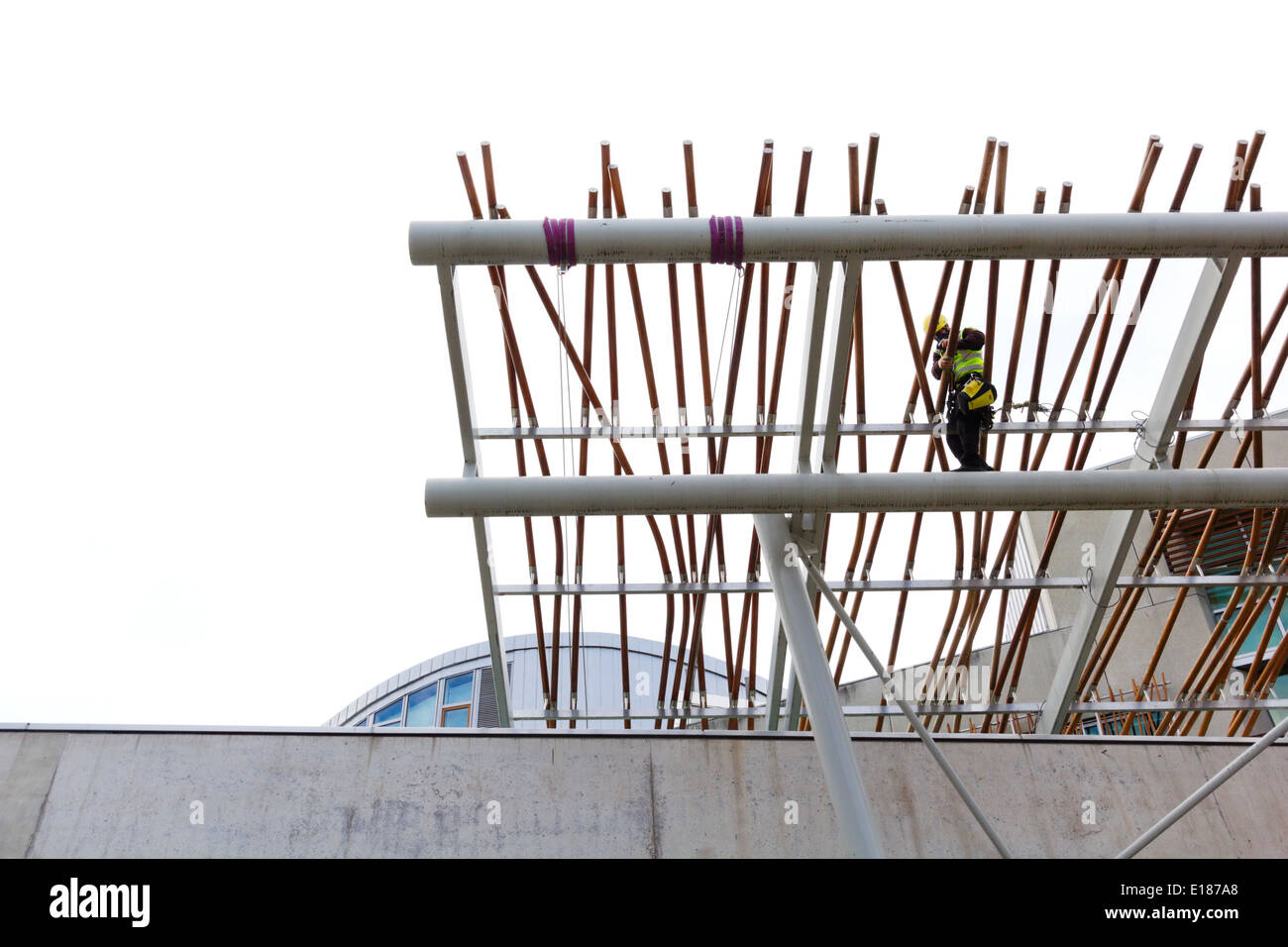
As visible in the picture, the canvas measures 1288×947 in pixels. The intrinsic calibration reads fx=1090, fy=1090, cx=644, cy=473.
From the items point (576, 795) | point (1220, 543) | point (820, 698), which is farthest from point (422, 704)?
point (820, 698)

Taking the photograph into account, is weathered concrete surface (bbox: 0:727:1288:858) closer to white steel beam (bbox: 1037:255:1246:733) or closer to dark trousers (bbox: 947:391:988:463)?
white steel beam (bbox: 1037:255:1246:733)

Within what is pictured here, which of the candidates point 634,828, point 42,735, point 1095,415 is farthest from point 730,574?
point 42,735

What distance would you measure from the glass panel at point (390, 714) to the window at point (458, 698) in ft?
3.82

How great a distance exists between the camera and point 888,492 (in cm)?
613

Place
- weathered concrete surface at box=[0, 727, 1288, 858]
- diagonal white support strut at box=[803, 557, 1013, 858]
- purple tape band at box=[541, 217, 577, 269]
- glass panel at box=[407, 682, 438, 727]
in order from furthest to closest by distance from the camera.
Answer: glass panel at box=[407, 682, 438, 727] → weathered concrete surface at box=[0, 727, 1288, 858] → diagonal white support strut at box=[803, 557, 1013, 858] → purple tape band at box=[541, 217, 577, 269]

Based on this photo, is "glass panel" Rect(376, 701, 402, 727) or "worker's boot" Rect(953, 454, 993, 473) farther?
Result: "glass panel" Rect(376, 701, 402, 727)

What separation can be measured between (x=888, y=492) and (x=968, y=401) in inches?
48.1

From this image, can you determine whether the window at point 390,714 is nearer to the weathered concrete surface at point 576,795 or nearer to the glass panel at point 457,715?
the glass panel at point 457,715

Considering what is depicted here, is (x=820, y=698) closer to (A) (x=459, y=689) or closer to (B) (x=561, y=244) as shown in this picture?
(B) (x=561, y=244)

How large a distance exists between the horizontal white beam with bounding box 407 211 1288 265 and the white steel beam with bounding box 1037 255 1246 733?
38 cm

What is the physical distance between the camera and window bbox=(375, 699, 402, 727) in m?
20.6

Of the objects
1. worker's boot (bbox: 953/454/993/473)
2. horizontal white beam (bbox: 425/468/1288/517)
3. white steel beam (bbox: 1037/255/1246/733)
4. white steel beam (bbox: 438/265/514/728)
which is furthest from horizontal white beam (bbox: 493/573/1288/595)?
horizontal white beam (bbox: 425/468/1288/517)

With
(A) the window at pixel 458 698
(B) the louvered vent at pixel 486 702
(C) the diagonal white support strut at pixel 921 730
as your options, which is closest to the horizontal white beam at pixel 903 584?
(C) the diagonal white support strut at pixel 921 730
